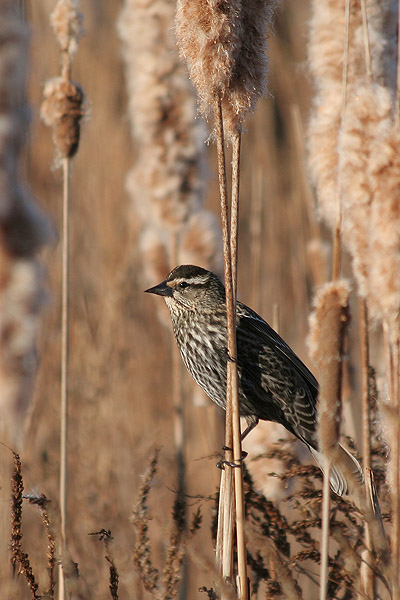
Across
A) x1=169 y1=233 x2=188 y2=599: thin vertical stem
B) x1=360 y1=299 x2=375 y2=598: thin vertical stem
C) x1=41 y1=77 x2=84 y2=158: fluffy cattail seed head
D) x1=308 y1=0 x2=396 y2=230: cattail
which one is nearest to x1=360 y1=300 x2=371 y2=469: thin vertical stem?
x1=360 y1=299 x2=375 y2=598: thin vertical stem

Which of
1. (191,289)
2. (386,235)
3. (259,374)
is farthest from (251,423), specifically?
(386,235)

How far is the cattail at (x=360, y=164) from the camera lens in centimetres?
112

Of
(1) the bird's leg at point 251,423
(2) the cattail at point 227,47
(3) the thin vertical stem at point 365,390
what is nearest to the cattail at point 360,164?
(2) the cattail at point 227,47

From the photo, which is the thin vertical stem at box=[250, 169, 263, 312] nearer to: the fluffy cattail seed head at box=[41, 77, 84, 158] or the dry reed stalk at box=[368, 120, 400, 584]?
the fluffy cattail seed head at box=[41, 77, 84, 158]

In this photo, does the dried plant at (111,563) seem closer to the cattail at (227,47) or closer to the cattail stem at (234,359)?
the cattail stem at (234,359)

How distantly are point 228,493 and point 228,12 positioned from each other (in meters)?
0.85

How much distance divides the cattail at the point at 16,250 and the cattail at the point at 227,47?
384mm

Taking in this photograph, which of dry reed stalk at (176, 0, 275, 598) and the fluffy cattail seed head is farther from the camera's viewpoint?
the fluffy cattail seed head

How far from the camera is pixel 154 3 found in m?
2.27

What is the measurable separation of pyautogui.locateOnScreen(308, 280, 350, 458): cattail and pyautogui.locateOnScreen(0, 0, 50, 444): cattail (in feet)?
2.02

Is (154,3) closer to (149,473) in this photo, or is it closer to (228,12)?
(228,12)

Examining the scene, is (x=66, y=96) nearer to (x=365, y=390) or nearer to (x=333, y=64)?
(x=333, y=64)

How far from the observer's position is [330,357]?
104 cm

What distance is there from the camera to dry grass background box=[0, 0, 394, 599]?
2.52 meters
